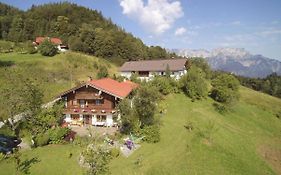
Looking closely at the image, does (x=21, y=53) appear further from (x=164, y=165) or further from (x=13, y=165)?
(x=164, y=165)

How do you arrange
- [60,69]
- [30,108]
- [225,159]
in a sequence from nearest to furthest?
[225,159]
[30,108]
[60,69]

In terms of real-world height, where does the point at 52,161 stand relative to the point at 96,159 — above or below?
below

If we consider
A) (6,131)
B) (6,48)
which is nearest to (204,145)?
(6,131)

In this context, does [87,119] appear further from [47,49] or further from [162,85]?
[47,49]

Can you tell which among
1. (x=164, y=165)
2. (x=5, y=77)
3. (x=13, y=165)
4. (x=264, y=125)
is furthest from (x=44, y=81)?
(x=264, y=125)

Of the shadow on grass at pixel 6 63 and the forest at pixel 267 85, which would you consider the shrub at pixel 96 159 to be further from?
the forest at pixel 267 85
